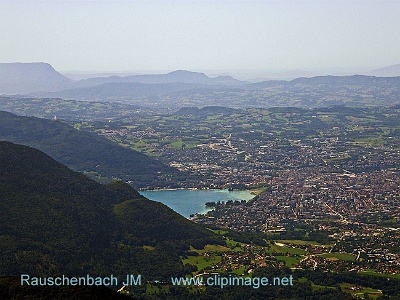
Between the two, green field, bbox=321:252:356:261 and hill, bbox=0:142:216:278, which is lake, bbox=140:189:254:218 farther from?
green field, bbox=321:252:356:261

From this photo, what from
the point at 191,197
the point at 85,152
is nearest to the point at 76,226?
the point at 191,197

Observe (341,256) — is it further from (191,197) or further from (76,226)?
(191,197)

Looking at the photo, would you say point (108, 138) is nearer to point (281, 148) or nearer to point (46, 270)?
point (281, 148)

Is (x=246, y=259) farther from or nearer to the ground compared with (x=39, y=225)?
nearer to the ground

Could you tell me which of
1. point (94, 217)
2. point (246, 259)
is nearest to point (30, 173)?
point (94, 217)

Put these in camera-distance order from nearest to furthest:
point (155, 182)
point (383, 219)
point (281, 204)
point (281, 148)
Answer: point (383, 219) → point (281, 204) → point (155, 182) → point (281, 148)

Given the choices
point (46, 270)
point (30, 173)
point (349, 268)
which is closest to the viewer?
point (46, 270)
